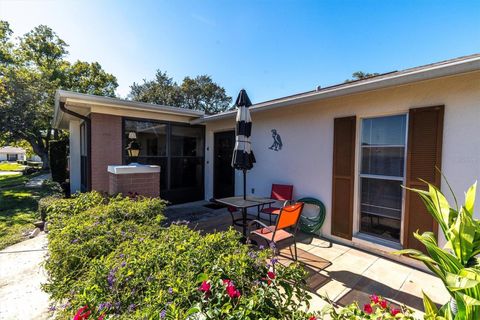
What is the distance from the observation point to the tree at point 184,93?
23.7 meters

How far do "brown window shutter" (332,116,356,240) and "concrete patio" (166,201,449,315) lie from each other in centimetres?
42

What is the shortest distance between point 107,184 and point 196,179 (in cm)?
274

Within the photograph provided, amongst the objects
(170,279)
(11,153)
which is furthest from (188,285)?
(11,153)

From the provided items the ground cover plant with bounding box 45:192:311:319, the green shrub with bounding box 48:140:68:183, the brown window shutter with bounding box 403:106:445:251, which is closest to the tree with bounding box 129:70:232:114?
the green shrub with bounding box 48:140:68:183

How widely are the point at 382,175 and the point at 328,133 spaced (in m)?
1.23

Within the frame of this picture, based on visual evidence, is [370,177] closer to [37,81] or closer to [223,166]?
[223,166]

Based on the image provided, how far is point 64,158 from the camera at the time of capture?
465 inches

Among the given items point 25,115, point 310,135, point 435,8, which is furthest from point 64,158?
point 435,8

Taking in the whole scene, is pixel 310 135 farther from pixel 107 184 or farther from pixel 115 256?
pixel 107 184

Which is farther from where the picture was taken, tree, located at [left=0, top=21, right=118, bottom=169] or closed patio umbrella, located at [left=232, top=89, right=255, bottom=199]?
tree, located at [left=0, top=21, right=118, bottom=169]

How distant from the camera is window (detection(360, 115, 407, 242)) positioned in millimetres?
3625

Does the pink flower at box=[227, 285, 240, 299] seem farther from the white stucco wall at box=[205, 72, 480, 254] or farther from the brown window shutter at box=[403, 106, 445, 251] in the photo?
the white stucco wall at box=[205, 72, 480, 254]

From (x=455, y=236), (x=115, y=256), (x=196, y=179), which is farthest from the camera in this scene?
(x=196, y=179)

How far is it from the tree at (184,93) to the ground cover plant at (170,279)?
23179 mm
